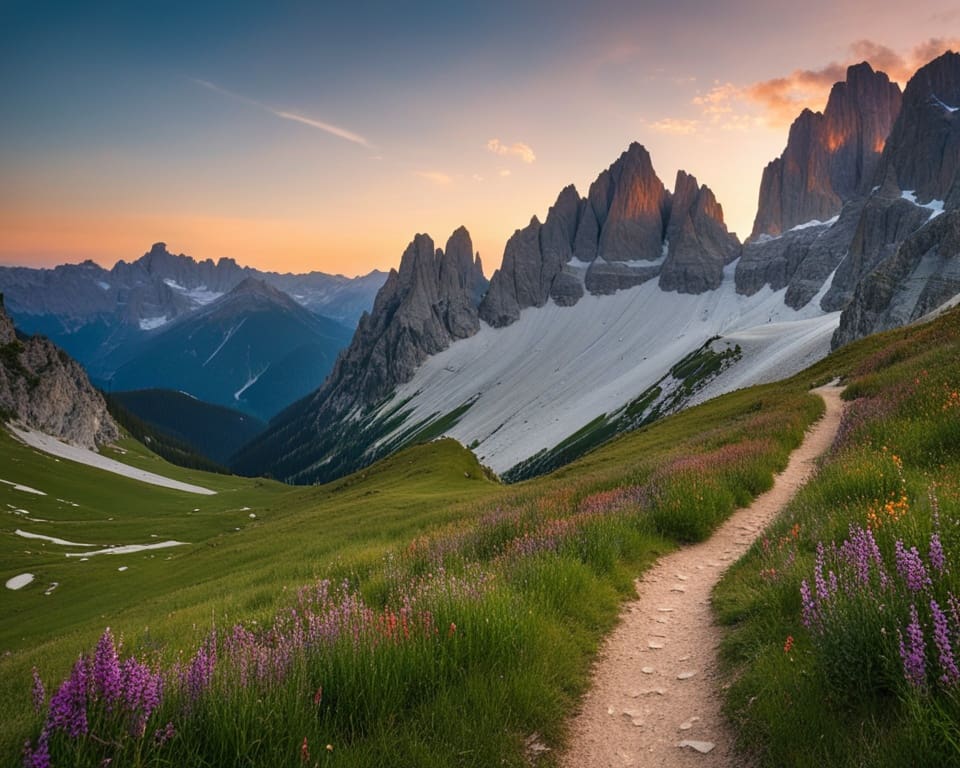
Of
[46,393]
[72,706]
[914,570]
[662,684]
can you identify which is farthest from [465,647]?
[46,393]

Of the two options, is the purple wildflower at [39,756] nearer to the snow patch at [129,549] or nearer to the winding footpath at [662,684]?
the winding footpath at [662,684]

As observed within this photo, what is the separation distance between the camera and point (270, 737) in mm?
4074

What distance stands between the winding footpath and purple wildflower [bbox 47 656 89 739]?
4233 mm

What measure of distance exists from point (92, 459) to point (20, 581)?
117815 millimetres

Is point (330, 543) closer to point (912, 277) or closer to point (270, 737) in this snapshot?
point (270, 737)

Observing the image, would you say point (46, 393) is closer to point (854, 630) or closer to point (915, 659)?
point (854, 630)

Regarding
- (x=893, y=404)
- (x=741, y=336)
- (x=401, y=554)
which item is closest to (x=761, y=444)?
(x=893, y=404)

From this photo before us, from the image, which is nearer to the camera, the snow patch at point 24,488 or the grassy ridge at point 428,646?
the grassy ridge at point 428,646

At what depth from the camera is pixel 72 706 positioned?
3.42m

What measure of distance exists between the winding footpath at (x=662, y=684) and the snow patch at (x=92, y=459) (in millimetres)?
145024

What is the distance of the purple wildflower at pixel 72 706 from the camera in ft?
10.9

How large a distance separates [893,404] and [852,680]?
14544mm

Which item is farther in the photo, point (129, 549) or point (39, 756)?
point (129, 549)

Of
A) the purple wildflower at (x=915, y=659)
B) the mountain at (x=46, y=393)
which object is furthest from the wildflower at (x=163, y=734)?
the mountain at (x=46, y=393)
